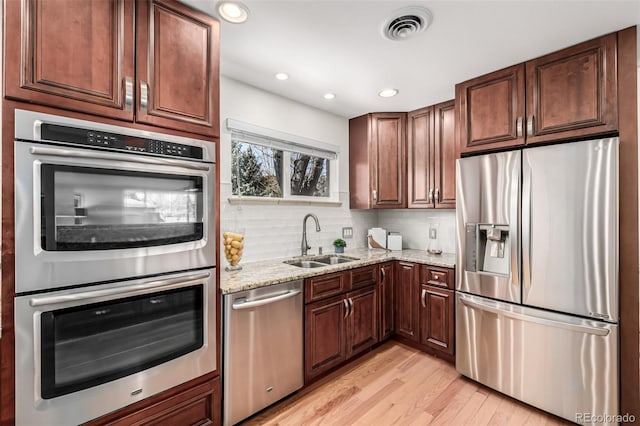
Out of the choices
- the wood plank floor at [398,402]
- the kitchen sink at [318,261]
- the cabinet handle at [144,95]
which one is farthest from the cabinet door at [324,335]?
the cabinet handle at [144,95]

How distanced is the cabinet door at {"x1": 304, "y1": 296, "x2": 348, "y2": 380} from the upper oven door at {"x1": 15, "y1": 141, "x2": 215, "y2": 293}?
3.22 ft

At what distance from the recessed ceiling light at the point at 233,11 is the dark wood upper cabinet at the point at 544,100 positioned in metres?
1.81

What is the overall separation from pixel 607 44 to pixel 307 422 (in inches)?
119

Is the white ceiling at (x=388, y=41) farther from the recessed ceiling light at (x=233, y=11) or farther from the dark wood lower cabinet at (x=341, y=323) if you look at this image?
the dark wood lower cabinet at (x=341, y=323)

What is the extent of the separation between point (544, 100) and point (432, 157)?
3.71 ft

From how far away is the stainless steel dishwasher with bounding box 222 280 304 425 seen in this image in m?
1.78

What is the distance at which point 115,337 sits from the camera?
135cm

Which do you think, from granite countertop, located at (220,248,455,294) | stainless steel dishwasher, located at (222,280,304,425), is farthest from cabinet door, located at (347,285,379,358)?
stainless steel dishwasher, located at (222,280,304,425)

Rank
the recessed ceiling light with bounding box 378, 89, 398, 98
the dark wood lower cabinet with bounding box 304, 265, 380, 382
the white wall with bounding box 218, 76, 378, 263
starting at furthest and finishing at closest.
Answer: the recessed ceiling light with bounding box 378, 89, 398, 98 → the white wall with bounding box 218, 76, 378, 263 → the dark wood lower cabinet with bounding box 304, 265, 380, 382

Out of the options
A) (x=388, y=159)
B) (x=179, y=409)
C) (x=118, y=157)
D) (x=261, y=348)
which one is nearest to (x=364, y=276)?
(x=261, y=348)

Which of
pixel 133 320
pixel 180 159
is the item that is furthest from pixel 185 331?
pixel 180 159

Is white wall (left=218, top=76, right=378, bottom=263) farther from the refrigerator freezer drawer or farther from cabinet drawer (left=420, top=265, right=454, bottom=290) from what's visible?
the refrigerator freezer drawer

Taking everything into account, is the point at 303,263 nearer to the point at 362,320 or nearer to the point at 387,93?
the point at 362,320

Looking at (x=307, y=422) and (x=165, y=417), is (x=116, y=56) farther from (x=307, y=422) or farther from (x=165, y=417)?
(x=307, y=422)
